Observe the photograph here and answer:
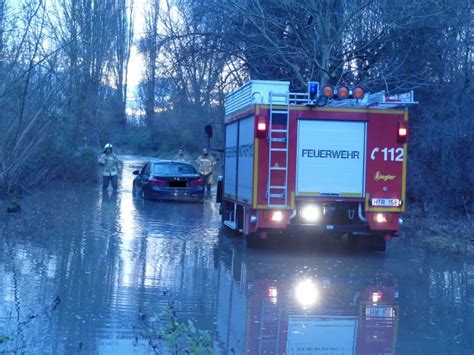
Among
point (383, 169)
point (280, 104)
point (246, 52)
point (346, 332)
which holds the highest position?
point (246, 52)

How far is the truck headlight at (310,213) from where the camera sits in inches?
525

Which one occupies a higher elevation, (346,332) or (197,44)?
(197,44)

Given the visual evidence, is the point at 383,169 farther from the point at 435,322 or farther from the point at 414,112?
the point at 414,112

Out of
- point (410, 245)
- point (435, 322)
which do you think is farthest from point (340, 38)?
point (435, 322)

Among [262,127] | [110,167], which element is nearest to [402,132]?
[262,127]

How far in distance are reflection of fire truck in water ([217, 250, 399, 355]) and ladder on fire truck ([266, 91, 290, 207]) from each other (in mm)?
1709

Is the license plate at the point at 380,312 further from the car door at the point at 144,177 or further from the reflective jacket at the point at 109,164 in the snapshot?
the reflective jacket at the point at 109,164

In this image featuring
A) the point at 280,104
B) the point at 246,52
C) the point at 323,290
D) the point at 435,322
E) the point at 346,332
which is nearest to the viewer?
the point at 346,332

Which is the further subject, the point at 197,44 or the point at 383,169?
the point at 197,44

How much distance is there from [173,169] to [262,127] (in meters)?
12.4

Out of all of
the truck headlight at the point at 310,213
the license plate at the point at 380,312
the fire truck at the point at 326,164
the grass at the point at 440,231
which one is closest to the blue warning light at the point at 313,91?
the fire truck at the point at 326,164

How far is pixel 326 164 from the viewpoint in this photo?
43.8 ft

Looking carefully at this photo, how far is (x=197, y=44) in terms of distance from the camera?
21781 mm

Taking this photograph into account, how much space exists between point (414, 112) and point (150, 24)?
354 inches
